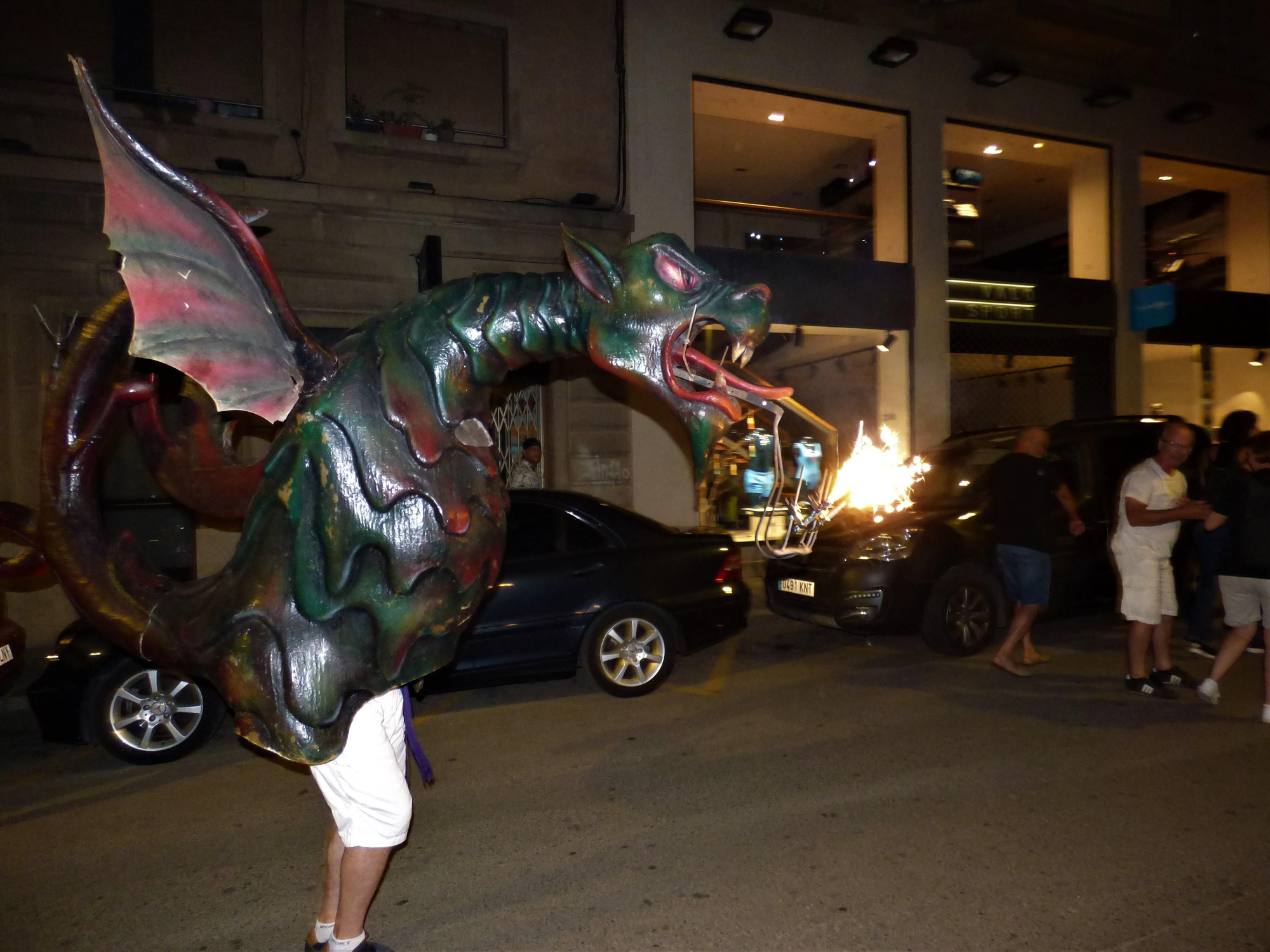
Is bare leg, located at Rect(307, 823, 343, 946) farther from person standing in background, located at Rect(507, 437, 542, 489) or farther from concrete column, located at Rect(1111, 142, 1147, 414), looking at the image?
concrete column, located at Rect(1111, 142, 1147, 414)

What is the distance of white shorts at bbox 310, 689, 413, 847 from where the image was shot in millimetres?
2387

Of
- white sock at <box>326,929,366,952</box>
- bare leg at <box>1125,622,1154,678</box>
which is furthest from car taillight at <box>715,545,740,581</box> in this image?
white sock at <box>326,929,366,952</box>

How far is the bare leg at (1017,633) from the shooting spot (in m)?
6.61

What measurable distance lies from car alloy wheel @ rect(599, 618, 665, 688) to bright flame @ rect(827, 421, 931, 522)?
3129mm

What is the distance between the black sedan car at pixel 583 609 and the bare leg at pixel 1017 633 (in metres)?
2.08

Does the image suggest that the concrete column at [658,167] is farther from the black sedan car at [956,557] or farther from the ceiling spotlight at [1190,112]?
the ceiling spotlight at [1190,112]

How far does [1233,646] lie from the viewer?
562 centimetres

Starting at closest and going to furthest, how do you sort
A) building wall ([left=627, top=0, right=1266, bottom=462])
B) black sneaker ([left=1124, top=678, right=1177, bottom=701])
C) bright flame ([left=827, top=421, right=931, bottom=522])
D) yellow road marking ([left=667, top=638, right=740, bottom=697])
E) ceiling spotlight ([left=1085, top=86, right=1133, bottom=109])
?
bright flame ([left=827, top=421, right=931, bottom=522]) < black sneaker ([left=1124, top=678, right=1177, bottom=701]) < yellow road marking ([left=667, top=638, right=740, bottom=697]) < building wall ([left=627, top=0, right=1266, bottom=462]) < ceiling spotlight ([left=1085, top=86, right=1133, bottom=109])

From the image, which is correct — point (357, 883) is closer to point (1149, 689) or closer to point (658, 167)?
point (1149, 689)

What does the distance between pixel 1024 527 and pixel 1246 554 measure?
1.47 m

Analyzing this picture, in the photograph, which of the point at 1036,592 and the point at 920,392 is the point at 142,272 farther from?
the point at 920,392

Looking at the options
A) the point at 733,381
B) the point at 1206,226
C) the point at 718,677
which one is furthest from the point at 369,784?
the point at 1206,226

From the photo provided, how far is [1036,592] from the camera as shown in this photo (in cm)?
657

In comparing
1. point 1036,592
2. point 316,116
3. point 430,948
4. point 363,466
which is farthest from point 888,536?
point 316,116
